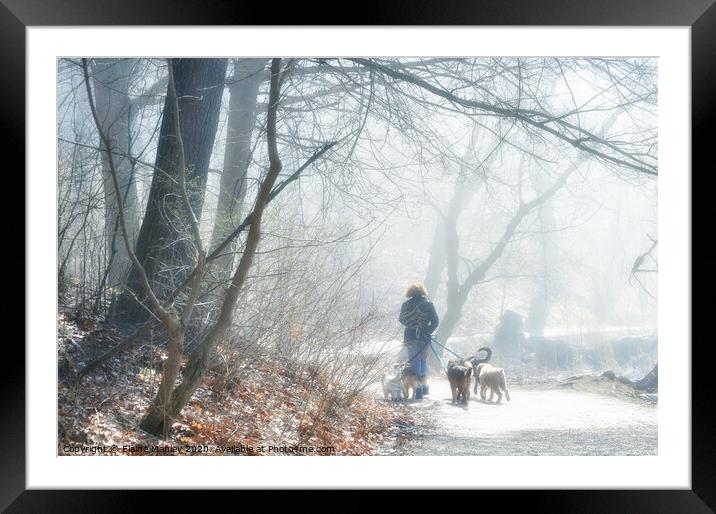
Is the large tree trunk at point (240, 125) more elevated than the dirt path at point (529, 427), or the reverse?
the large tree trunk at point (240, 125)

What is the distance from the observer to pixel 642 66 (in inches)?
228

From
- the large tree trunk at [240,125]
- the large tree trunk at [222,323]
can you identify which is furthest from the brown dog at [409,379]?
the large tree trunk at [222,323]

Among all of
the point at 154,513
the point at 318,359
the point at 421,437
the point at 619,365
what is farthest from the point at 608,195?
the point at 154,513

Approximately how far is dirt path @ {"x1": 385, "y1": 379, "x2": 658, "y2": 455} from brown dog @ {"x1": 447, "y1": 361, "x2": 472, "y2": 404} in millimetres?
84

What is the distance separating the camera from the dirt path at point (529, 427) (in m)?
5.32

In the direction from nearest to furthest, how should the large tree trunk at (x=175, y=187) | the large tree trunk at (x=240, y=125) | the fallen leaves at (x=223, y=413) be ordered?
the fallen leaves at (x=223, y=413)
the large tree trunk at (x=175, y=187)
the large tree trunk at (x=240, y=125)

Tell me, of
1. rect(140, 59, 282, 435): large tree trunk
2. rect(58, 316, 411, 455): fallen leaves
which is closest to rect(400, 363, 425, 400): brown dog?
rect(58, 316, 411, 455): fallen leaves

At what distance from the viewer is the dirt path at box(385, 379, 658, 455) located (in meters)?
5.32

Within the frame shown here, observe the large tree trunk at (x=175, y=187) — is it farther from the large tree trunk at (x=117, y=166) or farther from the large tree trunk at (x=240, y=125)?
the large tree trunk at (x=240, y=125)

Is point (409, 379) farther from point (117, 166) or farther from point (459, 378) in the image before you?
point (117, 166)

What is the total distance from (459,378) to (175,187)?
2913mm

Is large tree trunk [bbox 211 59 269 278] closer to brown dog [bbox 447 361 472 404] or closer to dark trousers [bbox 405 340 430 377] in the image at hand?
dark trousers [bbox 405 340 430 377]
